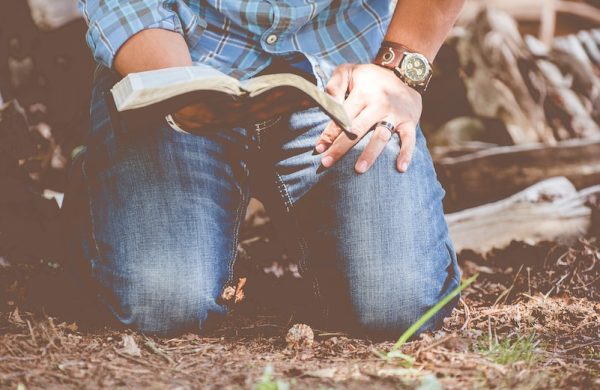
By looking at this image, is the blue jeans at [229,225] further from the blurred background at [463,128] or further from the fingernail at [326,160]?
the blurred background at [463,128]

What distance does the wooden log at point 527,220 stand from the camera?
2.91 m

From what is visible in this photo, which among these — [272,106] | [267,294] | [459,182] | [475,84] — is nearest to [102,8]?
[272,106]

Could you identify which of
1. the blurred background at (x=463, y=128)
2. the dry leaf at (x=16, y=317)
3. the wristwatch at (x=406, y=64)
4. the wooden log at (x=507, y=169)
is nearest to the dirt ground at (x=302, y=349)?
the dry leaf at (x=16, y=317)

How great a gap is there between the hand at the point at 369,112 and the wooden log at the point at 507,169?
1454mm

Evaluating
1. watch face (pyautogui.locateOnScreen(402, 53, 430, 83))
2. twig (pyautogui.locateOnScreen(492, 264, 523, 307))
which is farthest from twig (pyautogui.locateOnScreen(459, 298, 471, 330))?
watch face (pyautogui.locateOnScreen(402, 53, 430, 83))

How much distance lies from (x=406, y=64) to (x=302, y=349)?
38.5 inches

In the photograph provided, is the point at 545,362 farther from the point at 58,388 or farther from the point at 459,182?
the point at 459,182

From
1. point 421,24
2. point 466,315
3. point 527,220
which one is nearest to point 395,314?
point 466,315

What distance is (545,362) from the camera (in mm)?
1705

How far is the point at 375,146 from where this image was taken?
6.46 feet

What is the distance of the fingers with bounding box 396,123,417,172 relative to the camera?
203 centimetres

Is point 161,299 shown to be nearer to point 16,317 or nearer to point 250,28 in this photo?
point 16,317

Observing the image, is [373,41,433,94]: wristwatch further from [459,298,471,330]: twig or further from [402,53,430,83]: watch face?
[459,298,471,330]: twig

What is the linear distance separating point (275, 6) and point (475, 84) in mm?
2628
